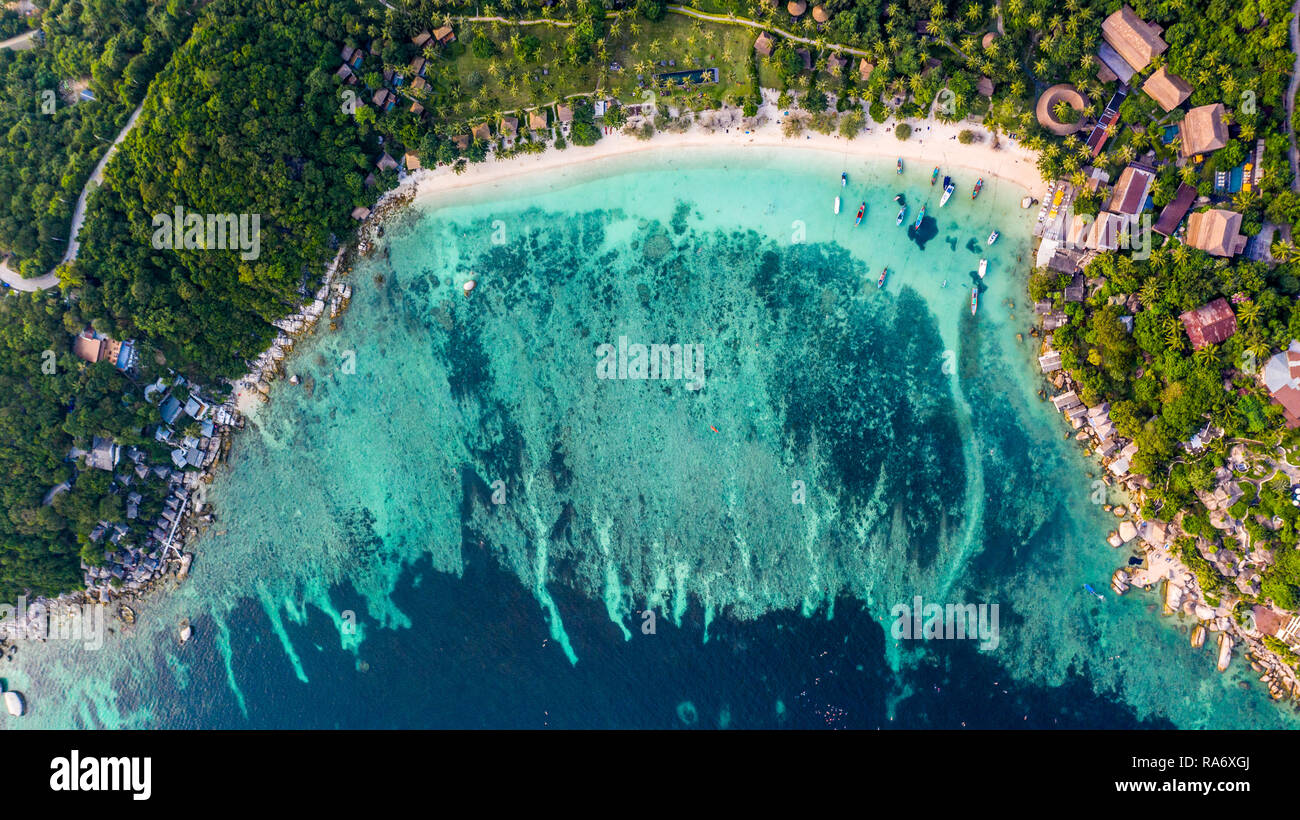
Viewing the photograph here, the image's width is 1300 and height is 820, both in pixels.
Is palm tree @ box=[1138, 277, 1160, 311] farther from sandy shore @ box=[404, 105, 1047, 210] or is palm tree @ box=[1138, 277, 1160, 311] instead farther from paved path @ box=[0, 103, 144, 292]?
paved path @ box=[0, 103, 144, 292]

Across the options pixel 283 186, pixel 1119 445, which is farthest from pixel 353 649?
pixel 1119 445

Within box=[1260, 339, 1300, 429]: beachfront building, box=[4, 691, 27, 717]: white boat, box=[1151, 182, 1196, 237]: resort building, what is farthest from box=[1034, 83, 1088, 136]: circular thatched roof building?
box=[4, 691, 27, 717]: white boat

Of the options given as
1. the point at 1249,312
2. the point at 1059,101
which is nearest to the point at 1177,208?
the point at 1249,312

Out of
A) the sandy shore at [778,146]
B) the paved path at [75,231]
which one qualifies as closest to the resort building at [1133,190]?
the sandy shore at [778,146]

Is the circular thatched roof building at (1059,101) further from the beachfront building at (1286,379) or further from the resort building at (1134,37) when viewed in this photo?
the beachfront building at (1286,379)

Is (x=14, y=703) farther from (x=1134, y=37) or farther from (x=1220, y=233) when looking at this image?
(x=1134, y=37)
